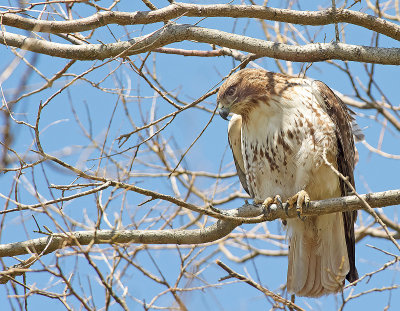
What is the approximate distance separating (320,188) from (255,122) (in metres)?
0.79

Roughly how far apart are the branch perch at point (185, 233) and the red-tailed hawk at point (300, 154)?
1.96 ft

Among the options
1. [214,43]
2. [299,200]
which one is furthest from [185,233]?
[214,43]

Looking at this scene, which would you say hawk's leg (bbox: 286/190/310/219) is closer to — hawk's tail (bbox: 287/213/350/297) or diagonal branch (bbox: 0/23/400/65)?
hawk's tail (bbox: 287/213/350/297)

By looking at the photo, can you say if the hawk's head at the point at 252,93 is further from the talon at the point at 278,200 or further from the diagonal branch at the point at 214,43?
the diagonal branch at the point at 214,43

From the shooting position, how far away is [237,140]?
215 inches

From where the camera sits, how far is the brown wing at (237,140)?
539cm

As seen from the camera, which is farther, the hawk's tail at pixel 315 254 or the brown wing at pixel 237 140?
the brown wing at pixel 237 140

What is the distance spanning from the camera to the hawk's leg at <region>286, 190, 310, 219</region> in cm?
439

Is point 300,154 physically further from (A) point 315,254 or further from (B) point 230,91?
(A) point 315,254

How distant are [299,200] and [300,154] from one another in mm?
446

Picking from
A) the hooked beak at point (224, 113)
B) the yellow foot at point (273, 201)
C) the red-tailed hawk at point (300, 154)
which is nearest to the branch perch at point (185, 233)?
the yellow foot at point (273, 201)

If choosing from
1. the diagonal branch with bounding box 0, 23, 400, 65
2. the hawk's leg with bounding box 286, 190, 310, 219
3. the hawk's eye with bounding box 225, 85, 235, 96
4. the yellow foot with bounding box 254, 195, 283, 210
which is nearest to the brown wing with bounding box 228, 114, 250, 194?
the hawk's eye with bounding box 225, 85, 235, 96

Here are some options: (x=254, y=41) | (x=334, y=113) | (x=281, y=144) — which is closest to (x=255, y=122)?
(x=281, y=144)

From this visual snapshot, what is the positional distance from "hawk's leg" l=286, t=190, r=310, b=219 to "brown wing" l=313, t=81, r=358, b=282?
47cm
